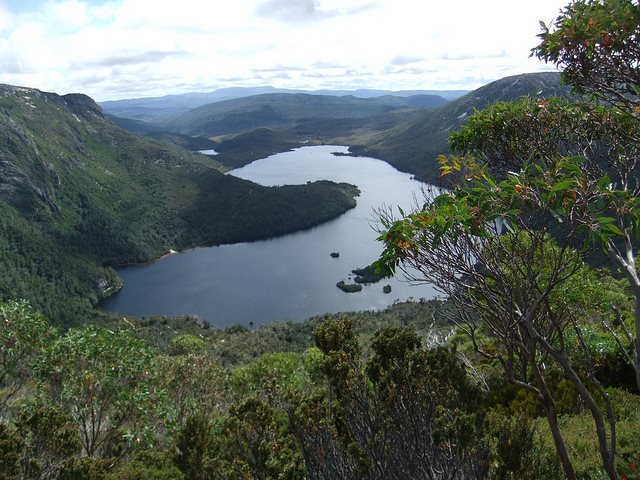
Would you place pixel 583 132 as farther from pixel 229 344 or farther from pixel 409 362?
pixel 229 344

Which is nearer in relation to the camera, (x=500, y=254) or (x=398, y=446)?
(x=500, y=254)

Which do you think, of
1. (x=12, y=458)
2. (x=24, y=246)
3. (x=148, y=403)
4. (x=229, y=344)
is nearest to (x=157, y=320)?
(x=229, y=344)

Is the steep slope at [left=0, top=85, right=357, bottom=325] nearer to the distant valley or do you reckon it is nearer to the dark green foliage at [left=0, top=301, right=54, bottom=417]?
the distant valley

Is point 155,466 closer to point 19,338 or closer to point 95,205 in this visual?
point 19,338

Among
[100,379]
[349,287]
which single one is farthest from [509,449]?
[349,287]

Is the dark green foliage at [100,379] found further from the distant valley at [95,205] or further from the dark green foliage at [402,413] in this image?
the distant valley at [95,205]

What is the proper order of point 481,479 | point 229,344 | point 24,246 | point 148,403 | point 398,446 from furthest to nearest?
point 24,246
point 229,344
point 148,403
point 398,446
point 481,479
